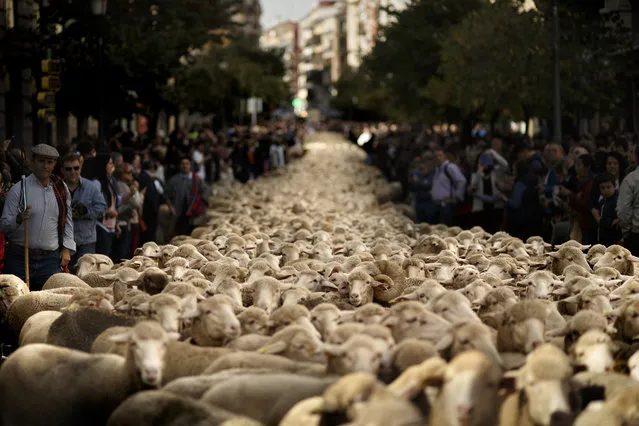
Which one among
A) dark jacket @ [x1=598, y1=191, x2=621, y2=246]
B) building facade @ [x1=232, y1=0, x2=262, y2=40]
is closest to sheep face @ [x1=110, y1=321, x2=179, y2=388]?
dark jacket @ [x1=598, y1=191, x2=621, y2=246]

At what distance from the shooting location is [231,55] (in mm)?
79688

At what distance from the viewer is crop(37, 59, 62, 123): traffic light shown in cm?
2397

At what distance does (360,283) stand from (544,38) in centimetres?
2226

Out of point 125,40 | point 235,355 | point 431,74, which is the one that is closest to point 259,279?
point 235,355

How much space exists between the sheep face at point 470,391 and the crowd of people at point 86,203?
258 inches

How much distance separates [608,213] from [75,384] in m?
9.47

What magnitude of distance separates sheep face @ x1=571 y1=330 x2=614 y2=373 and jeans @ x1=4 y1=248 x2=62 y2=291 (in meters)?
6.19

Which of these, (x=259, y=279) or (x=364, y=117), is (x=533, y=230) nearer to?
(x=259, y=279)

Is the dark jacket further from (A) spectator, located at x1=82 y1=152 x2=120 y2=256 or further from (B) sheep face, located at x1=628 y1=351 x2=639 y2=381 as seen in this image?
(B) sheep face, located at x1=628 y1=351 x2=639 y2=381

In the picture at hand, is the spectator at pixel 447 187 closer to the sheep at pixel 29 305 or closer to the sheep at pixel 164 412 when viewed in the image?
the sheep at pixel 29 305

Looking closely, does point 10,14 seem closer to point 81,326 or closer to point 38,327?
point 38,327

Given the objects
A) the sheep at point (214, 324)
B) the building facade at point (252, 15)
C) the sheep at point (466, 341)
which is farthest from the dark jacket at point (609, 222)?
the building facade at point (252, 15)

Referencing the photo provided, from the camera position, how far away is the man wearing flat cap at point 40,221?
41.9 feet

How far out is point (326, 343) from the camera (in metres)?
8.41
